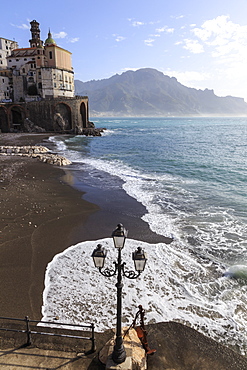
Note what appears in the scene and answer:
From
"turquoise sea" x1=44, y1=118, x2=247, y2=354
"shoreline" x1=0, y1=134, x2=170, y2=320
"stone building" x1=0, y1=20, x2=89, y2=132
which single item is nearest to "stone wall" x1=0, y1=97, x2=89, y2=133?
"stone building" x1=0, y1=20, x2=89, y2=132

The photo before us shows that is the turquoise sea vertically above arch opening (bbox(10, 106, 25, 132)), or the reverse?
arch opening (bbox(10, 106, 25, 132))

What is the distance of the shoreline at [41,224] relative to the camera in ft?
29.0

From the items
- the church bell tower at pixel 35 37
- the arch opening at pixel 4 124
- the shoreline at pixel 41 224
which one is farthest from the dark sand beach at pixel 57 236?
the church bell tower at pixel 35 37

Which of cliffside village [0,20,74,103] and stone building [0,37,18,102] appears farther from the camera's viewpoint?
stone building [0,37,18,102]

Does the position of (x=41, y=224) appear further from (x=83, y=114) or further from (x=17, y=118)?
(x=83, y=114)

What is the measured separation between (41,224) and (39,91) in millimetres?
64018

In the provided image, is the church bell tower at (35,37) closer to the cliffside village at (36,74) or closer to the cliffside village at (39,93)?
the cliffside village at (39,93)

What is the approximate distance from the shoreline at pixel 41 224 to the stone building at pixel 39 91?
46100 mm

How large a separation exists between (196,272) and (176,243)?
2.31 metres

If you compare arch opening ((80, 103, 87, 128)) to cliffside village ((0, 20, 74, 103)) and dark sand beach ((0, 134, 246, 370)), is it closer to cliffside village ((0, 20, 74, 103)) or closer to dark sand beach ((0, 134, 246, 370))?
cliffside village ((0, 20, 74, 103))

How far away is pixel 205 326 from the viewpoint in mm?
7570

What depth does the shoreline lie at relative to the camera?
8.83 m

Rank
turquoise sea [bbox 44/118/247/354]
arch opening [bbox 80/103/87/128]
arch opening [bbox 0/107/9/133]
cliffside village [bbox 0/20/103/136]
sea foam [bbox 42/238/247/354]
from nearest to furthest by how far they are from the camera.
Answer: sea foam [bbox 42/238/247/354] < turquoise sea [bbox 44/118/247/354] < arch opening [bbox 0/107/9/133] < cliffside village [bbox 0/20/103/136] < arch opening [bbox 80/103/87/128]

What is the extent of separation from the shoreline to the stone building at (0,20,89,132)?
4610 cm
